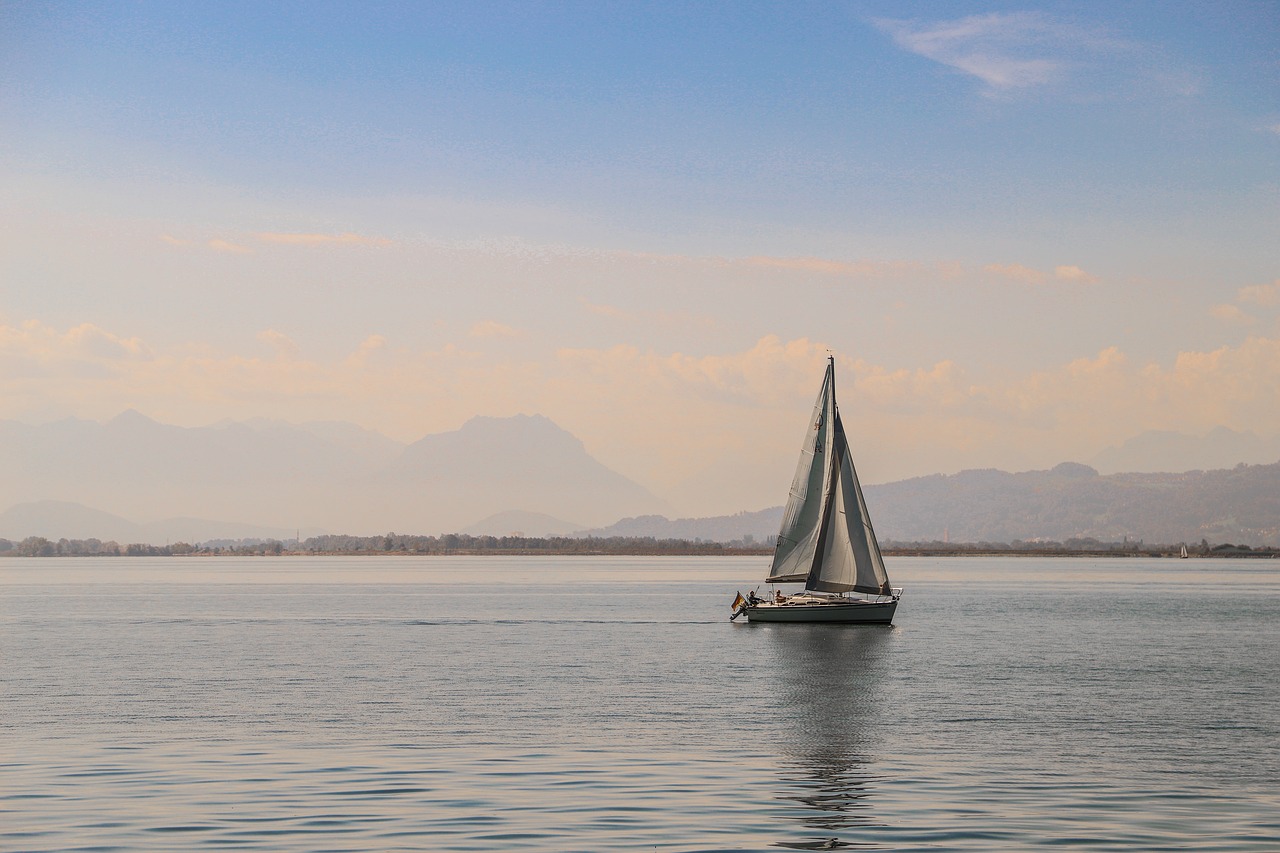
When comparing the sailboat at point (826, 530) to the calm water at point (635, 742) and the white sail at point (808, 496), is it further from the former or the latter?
the calm water at point (635, 742)

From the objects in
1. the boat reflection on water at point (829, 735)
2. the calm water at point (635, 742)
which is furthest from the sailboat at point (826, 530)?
the boat reflection on water at point (829, 735)

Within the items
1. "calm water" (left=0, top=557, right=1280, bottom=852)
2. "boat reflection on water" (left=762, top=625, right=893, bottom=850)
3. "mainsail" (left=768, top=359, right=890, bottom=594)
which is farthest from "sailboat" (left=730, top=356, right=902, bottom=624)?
"boat reflection on water" (left=762, top=625, right=893, bottom=850)

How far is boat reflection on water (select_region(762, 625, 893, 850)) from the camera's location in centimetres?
3167

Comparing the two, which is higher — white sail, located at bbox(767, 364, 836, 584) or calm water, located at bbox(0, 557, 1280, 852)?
white sail, located at bbox(767, 364, 836, 584)

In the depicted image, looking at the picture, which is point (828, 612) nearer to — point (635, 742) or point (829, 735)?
point (829, 735)

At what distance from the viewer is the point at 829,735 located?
46.9 m

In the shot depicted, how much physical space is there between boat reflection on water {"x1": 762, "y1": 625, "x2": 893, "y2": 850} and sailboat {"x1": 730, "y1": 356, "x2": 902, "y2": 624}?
8899 mm

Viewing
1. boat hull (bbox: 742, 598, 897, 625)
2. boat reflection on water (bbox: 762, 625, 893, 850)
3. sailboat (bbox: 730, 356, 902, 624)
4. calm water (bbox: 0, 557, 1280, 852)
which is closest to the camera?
calm water (bbox: 0, 557, 1280, 852)

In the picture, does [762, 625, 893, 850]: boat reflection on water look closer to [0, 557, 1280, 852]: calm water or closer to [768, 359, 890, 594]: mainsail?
[0, 557, 1280, 852]: calm water

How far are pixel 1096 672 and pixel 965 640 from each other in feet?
77.5

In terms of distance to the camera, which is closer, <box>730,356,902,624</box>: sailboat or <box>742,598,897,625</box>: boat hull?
<box>742,598,897,625</box>: boat hull

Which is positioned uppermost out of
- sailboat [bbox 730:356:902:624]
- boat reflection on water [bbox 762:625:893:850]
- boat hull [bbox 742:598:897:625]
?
sailboat [bbox 730:356:902:624]

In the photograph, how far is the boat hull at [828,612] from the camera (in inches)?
3915

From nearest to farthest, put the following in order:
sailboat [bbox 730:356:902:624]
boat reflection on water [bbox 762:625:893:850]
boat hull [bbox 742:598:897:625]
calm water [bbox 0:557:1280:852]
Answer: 1. calm water [bbox 0:557:1280:852]
2. boat reflection on water [bbox 762:625:893:850]
3. boat hull [bbox 742:598:897:625]
4. sailboat [bbox 730:356:902:624]
